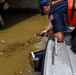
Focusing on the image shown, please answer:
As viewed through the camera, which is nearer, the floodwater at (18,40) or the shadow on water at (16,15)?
the floodwater at (18,40)

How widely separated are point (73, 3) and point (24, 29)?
557 centimetres

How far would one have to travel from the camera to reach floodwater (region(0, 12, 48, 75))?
6.25 m

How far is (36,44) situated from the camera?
7711mm

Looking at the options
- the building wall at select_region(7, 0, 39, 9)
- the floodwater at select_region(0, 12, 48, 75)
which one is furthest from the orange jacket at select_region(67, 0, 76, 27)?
the building wall at select_region(7, 0, 39, 9)

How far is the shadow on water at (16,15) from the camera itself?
34.9 ft

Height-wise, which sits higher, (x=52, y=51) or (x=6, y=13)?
(x=52, y=51)

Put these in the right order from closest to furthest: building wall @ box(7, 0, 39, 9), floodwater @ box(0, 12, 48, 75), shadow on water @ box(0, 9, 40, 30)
A: floodwater @ box(0, 12, 48, 75)
shadow on water @ box(0, 9, 40, 30)
building wall @ box(7, 0, 39, 9)

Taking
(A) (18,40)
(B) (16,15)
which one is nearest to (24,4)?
(B) (16,15)

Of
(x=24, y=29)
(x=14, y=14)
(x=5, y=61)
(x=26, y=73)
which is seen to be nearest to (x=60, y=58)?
(x=26, y=73)

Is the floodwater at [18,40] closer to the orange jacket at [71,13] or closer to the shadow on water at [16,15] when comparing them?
the shadow on water at [16,15]

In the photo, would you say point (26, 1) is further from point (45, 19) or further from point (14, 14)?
point (45, 19)

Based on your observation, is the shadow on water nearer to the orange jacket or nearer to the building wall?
the building wall

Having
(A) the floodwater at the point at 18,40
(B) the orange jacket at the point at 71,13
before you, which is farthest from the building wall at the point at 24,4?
(B) the orange jacket at the point at 71,13

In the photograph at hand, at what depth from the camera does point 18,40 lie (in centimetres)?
812
